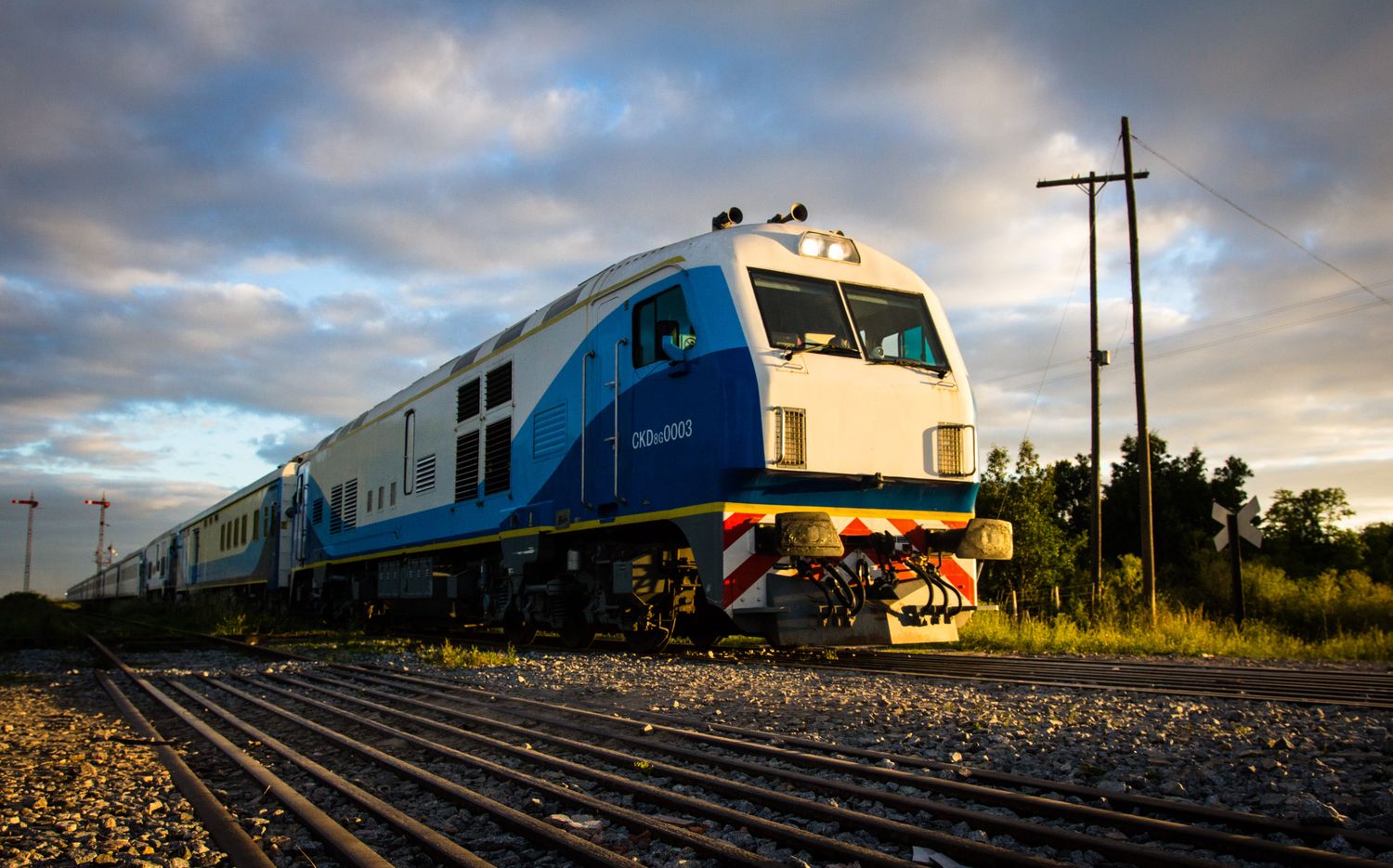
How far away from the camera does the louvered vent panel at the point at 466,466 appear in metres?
12.5

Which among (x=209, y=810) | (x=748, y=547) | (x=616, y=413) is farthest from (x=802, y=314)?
(x=209, y=810)

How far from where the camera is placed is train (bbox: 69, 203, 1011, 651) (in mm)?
8008

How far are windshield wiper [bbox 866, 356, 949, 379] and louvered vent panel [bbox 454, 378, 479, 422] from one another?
5906mm

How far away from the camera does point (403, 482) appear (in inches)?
601

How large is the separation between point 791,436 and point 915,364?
1715mm

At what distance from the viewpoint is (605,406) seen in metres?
9.63

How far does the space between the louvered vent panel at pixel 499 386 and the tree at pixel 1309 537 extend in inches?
1142

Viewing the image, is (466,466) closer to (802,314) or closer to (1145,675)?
(802,314)

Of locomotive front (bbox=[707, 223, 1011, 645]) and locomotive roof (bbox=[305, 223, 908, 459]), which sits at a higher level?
locomotive roof (bbox=[305, 223, 908, 459])

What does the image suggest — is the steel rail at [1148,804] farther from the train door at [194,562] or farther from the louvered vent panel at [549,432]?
the train door at [194,562]

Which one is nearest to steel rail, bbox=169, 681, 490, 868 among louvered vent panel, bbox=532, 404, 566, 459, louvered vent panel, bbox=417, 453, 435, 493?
louvered vent panel, bbox=532, 404, 566, 459

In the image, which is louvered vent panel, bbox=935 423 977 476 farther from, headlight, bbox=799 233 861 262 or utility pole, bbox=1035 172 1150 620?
utility pole, bbox=1035 172 1150 620

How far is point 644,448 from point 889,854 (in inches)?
235

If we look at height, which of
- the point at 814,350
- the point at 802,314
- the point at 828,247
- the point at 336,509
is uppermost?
the point at 828,247
